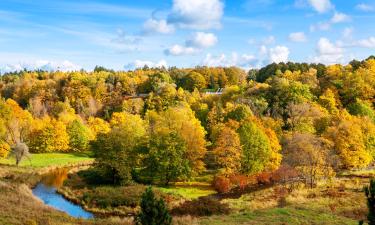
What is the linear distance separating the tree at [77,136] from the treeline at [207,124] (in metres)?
0.22

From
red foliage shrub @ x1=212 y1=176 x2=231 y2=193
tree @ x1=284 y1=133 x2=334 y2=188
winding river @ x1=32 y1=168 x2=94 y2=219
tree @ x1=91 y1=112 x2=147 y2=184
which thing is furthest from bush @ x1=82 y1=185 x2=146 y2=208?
tree @ x1=284 y1=133 x2=334 y2=188

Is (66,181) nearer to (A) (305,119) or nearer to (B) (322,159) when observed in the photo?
(B) (322,159)

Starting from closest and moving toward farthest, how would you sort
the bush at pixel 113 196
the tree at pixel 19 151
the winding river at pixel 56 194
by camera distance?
the winding river at pixel 56 194 < the bush at pixel 113 196 < the tree at pixel 19 151

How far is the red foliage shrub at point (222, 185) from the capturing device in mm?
58469

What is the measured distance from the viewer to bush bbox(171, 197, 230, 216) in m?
46.2

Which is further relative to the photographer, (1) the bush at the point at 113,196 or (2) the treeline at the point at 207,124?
(2) the treeline at the point at 207,124

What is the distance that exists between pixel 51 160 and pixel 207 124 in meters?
35.1

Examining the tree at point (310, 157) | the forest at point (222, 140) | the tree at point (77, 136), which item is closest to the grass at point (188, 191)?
the forest at point (222, 140)

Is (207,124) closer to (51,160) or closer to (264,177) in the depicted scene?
Result: (51,160)

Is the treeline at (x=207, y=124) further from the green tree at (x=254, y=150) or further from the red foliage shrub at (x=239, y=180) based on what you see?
the red foliage shrub at (x=239, y=180)

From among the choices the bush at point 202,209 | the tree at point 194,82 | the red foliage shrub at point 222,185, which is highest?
the tree at point 194,82

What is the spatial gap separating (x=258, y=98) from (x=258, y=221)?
217 feet

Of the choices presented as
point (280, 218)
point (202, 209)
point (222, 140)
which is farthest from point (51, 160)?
point (280, 218)

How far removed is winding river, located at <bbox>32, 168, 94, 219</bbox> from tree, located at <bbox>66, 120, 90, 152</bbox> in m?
21.0
